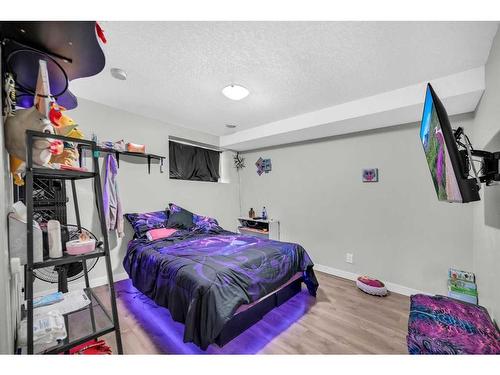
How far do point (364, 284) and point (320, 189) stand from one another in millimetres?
1494

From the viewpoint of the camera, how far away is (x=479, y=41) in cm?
161

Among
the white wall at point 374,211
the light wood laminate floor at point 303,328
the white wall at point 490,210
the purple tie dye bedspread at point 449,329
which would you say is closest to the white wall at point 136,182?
the light wood laminate floor at point 303,328

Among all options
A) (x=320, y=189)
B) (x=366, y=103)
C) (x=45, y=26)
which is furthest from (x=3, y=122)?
(x=320, y=189)

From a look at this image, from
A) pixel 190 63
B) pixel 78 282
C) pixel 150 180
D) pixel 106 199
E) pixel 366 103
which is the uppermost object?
pixel 190 63

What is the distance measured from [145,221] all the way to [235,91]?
2163 mm

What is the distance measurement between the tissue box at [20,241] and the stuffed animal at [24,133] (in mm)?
301

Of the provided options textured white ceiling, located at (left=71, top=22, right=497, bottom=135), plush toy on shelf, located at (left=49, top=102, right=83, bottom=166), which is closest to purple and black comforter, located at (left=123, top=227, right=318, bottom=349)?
plush toy on shelf, located at (left=49, top=102, right=83, bottom=166)

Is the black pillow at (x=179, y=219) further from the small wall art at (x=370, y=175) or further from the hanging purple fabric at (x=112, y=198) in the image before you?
the small wall art at (x=370, y=175)

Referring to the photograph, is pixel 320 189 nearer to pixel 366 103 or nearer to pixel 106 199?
pixel 366 103

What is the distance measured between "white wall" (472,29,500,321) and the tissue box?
266cm

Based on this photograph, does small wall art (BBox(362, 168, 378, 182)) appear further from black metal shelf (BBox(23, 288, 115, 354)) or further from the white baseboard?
black metal shelf (BBox(23, 288, 115, 354))

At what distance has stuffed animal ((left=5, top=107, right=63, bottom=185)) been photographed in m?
0.99

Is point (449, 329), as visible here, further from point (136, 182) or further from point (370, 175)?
point (136, 182)

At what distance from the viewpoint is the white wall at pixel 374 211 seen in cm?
251
